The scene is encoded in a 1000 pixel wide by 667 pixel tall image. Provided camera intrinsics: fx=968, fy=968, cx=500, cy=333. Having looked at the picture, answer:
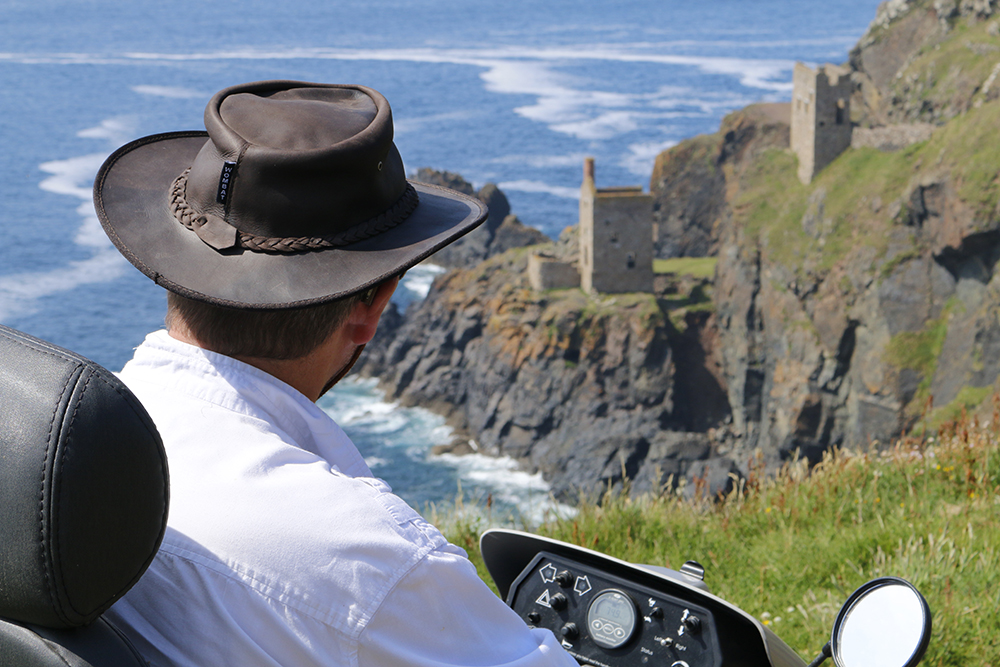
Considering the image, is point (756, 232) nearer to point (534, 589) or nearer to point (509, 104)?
point (534, 589)

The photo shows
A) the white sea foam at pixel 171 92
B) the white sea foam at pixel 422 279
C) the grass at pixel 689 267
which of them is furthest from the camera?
the white sea foam at pixel 171 92

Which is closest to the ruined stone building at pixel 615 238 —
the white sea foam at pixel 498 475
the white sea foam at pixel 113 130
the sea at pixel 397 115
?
the white sea foam at pixel 498 475

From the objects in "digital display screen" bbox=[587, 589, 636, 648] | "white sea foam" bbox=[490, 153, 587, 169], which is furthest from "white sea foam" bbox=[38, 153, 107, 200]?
"digital display screen" bbox=[587, 589, 636, 648]

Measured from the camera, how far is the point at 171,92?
115 metres

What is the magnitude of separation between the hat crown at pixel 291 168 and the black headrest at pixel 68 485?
2.18ft

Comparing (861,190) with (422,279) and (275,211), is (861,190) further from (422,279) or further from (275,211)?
(275,211)

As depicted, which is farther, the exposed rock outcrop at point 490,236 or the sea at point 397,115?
the exposed rock outcrop at point 490,236

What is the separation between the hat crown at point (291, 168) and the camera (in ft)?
6.52

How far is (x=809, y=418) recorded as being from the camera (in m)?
54.5

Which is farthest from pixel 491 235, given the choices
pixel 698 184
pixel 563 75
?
pixel 563 75

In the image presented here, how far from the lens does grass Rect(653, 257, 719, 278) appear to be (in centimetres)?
6356

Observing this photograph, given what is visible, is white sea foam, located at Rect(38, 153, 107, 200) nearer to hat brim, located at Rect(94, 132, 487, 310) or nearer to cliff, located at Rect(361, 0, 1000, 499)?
cliff, located at Rect(361, 0, 1000, 499)

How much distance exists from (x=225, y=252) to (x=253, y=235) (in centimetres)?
7

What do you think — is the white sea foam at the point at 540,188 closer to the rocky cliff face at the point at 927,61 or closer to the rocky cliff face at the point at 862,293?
the rocky cliff face at the point at 927,61
